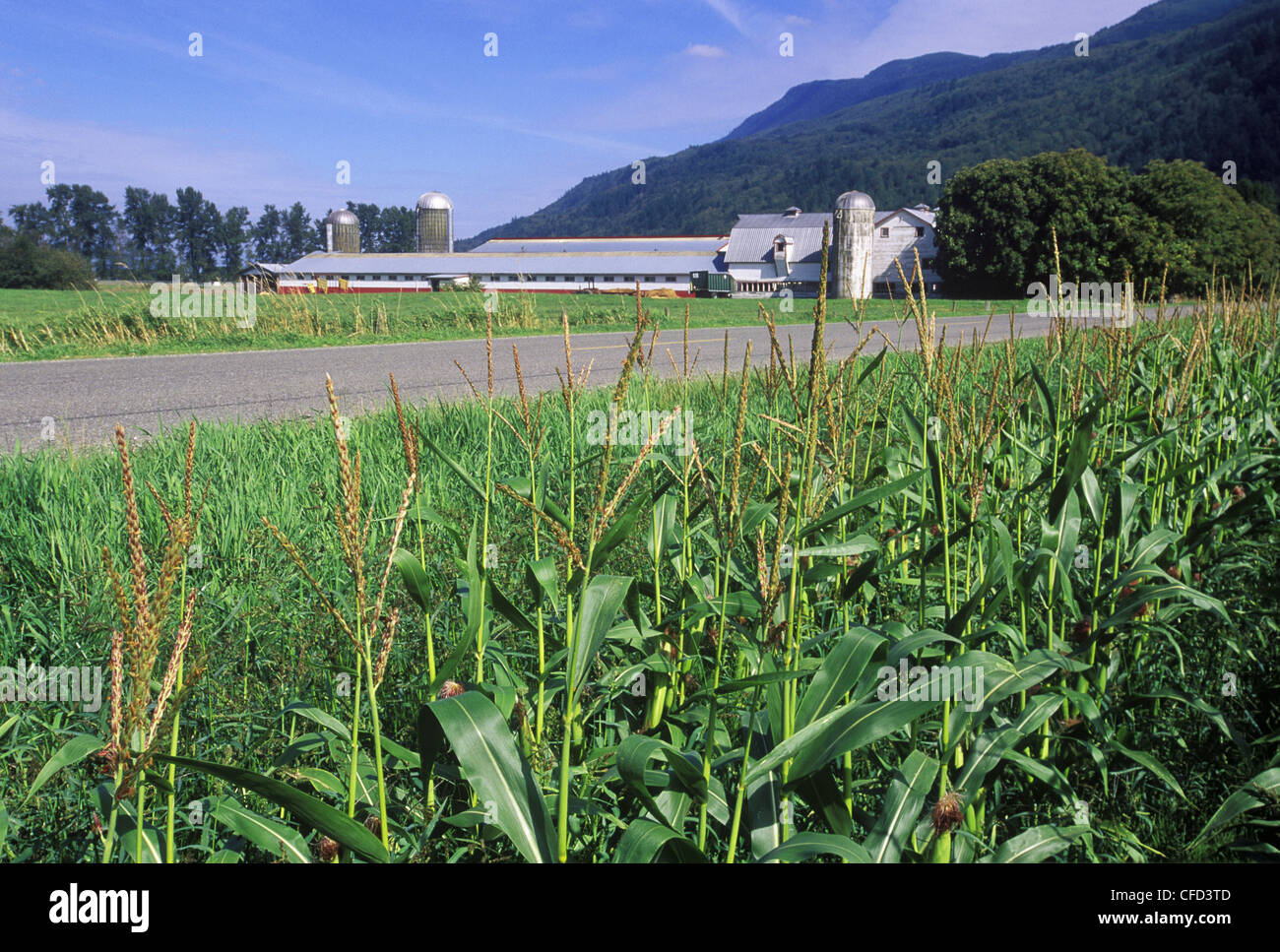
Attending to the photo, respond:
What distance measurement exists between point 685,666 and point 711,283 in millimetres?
57939

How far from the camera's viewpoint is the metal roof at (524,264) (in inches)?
2371

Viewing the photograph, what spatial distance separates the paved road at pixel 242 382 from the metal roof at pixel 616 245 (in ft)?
183

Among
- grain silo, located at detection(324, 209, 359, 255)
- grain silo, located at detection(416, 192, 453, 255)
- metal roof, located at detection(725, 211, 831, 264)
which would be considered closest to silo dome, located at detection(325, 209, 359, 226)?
grain silo, located at detection(324, 209, 359, 255)

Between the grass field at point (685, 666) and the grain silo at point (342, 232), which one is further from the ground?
the grain silo at point (342, 232)

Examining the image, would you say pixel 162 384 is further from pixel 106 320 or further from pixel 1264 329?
pixel 1264 329

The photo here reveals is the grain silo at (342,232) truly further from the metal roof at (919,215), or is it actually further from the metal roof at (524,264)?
the metal roof at (919,215)

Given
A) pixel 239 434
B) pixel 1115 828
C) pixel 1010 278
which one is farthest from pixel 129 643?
pixel 1010 278

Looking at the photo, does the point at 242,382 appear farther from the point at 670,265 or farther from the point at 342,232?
the point at 342,232

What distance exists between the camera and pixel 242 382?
8.51 m

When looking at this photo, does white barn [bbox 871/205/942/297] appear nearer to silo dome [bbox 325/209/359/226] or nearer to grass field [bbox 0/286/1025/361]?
grass field [bbox 0/286/1025/361]

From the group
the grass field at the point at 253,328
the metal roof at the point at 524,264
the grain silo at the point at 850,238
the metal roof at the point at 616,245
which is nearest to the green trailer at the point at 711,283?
the metal roof at the point at 524,264

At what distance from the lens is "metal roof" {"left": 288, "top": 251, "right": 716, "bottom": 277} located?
60.2m

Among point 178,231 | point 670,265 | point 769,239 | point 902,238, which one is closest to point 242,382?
point 670,265

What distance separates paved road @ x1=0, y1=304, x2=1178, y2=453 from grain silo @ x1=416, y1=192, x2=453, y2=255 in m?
62.4
